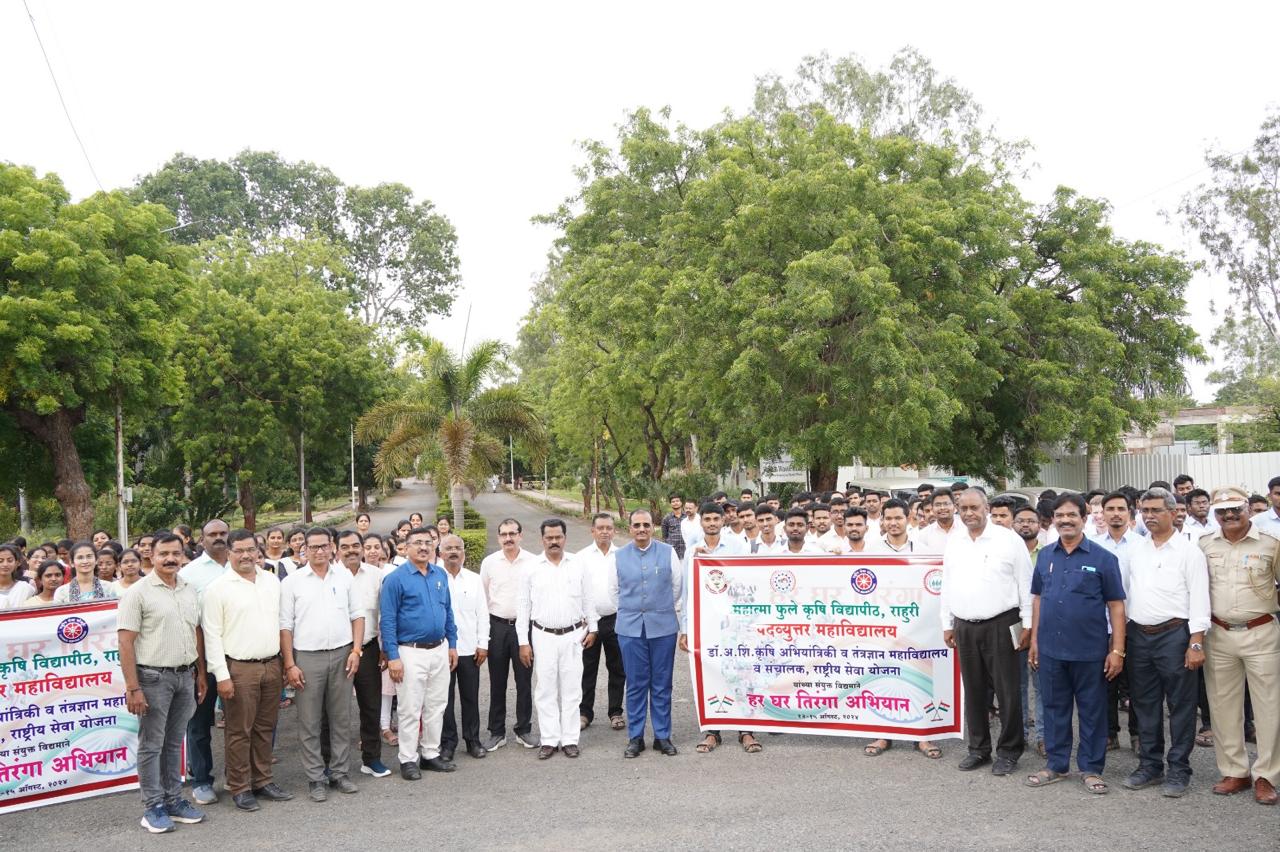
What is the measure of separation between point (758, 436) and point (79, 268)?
47.2 ft

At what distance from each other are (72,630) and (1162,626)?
24.4 ft

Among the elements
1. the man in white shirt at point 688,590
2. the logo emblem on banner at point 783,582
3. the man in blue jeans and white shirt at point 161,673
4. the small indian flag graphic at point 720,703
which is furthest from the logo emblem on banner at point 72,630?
the logo emblem on banner at point 783,582

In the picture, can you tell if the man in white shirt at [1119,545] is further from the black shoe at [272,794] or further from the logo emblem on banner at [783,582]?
the black shoe at [272,794]

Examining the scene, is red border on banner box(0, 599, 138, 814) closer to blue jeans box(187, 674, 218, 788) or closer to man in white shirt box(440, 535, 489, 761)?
blue jeans box(187, 674, 218, 788)

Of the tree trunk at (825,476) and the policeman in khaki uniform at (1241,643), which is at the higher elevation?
the tree trunk at (825,476)

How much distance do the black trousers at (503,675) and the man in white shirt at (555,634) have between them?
23 cm

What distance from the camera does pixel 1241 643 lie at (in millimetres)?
6336

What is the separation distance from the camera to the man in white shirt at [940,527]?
8.12 meters

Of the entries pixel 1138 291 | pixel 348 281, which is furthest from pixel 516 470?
pixel 1138 291

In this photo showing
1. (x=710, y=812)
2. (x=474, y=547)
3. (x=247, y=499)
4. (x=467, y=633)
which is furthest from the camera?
(x=247, y=499)

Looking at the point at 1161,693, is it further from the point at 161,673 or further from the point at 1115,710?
the point at 161,673

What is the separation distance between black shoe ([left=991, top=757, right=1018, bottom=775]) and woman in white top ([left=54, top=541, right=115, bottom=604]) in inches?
256

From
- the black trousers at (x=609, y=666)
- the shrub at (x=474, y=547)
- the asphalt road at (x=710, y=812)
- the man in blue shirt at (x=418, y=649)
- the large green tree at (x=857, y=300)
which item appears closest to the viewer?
the asphalt road at (x=710, y=812)

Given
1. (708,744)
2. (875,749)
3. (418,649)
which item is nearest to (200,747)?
(418,649)
